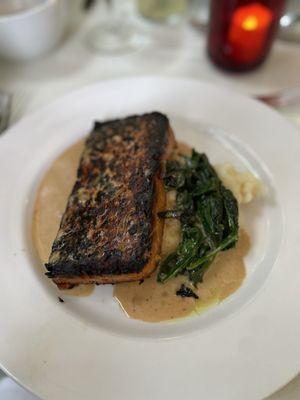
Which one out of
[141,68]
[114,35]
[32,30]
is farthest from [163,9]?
[32,30]

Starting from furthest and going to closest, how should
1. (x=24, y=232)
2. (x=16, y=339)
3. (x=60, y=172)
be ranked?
(x=60, y=172)
(x=24, y=232)
(x=16, y=339)

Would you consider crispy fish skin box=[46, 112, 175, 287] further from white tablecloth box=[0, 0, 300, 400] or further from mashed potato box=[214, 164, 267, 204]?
white tablecloth box=[0, 0, 300, 400]

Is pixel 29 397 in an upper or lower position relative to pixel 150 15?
lower

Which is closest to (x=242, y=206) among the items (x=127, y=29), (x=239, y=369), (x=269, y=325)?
(x=269, y=325)

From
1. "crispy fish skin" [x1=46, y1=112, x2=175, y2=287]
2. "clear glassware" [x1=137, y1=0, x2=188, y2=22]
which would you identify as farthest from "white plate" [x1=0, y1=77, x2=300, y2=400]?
"clear glassware" [x1=137, y1=0, x2=188, y2=22]

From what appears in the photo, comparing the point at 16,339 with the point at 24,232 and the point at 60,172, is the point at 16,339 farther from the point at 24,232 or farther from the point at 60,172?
the point at 60,172
